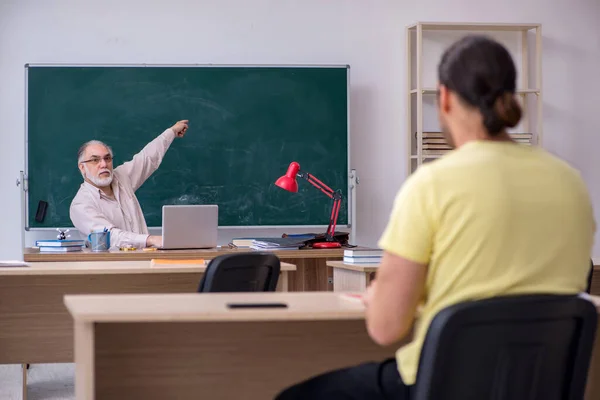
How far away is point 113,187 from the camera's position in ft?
18.7

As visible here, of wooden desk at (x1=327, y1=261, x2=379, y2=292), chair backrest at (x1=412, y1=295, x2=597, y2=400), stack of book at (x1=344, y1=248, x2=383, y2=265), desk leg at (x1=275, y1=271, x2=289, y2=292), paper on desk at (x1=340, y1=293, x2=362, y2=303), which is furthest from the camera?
stack of book at (x1=344, y1=248, x2=383, y2=265)

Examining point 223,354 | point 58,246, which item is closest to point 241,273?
point 223,354

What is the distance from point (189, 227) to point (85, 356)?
2971 millimetres

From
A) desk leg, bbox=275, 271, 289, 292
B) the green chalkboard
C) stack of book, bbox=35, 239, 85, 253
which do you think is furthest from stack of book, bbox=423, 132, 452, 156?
desk leg, bbox=275, 271, 289, 292

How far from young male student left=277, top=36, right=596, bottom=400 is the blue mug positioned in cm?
348

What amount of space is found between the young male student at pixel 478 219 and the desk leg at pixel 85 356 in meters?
0.68

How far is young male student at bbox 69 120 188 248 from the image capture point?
17.9 feet

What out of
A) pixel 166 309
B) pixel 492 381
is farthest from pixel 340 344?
pixel 492 381

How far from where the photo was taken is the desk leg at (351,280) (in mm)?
4082

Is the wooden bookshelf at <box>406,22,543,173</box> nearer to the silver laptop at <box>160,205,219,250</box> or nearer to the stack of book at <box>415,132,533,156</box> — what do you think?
the stack of book at <box>415,132,533,156</box>

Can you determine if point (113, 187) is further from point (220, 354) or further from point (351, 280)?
point (220, 354)

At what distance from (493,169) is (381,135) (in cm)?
497

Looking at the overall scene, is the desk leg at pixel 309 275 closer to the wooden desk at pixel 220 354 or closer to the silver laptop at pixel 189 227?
the silver laptop at pixel 189 227

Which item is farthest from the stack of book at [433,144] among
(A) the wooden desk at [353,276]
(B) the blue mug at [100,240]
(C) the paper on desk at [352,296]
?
(C) the paper on desk at [352,296]
